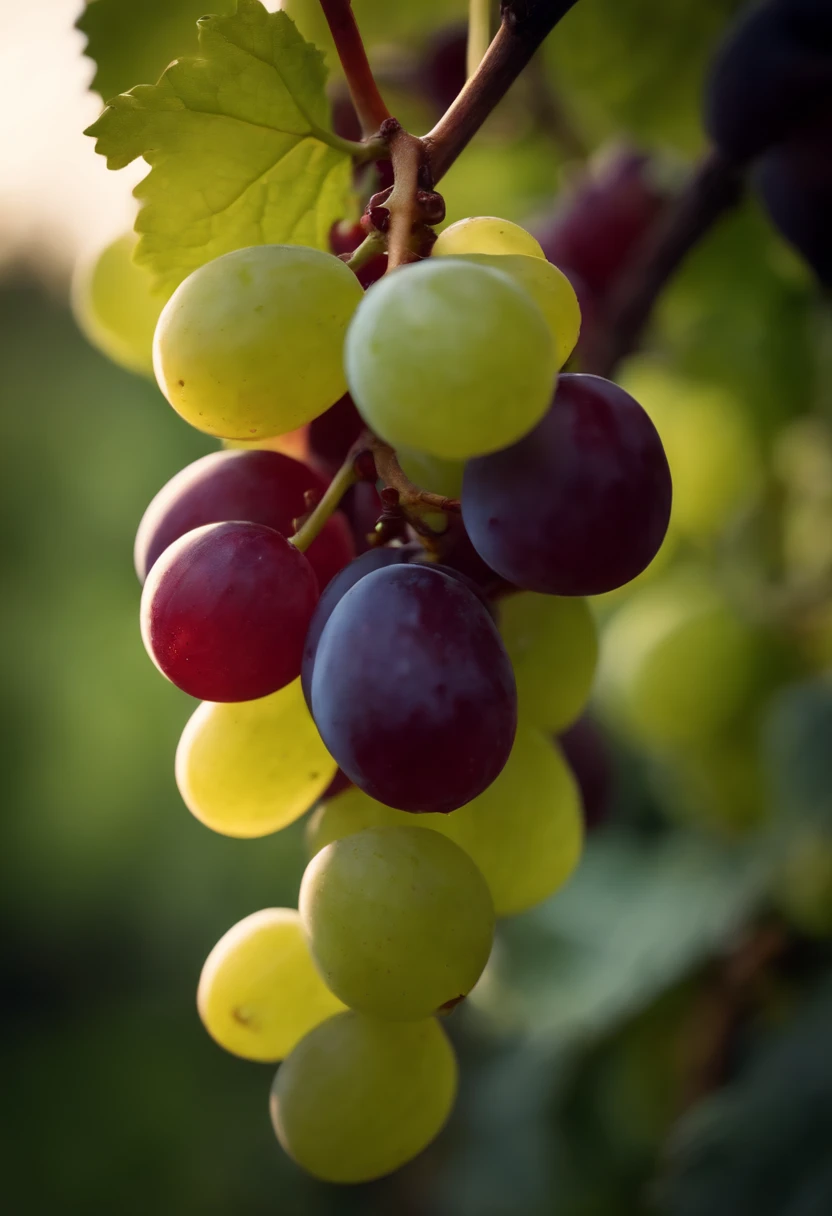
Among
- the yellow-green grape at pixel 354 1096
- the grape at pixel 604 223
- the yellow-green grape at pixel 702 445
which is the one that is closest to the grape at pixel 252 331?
the yellow-green grape at pixel 354 1096

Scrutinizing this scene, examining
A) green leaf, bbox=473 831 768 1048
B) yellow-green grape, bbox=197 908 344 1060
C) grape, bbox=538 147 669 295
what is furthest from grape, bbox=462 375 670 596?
green leaf, bbox=473 831 768 1048

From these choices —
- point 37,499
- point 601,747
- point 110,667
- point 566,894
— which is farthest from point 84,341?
point 601,747

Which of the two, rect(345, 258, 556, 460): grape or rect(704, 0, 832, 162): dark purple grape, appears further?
rect(704, 0, 832, 162): dark purple grape

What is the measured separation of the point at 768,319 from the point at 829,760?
0.37m

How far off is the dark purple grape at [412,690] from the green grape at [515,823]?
0.29 ft

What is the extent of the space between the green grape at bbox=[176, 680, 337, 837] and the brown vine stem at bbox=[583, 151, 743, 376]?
344 millimetres

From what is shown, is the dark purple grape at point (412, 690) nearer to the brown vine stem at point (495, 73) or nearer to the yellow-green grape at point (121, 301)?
the brown vine stem at point (495, 73)

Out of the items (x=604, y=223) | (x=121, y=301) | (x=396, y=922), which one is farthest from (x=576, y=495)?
(x=604, y=223)

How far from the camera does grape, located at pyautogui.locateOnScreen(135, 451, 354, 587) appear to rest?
0.39 m

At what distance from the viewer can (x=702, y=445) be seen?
88 centimetres

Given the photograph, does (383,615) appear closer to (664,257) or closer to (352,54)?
(352,54)

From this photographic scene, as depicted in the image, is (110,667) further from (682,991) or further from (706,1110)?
(706,1110)

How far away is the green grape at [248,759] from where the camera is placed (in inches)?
16.1

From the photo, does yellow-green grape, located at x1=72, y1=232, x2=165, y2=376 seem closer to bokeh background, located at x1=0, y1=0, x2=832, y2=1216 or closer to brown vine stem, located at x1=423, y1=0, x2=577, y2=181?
bokeh background, located at x1=0, y1=0, x2=832, y2=1216
